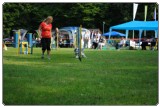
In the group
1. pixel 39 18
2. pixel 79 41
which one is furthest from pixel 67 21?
pixel 79 41

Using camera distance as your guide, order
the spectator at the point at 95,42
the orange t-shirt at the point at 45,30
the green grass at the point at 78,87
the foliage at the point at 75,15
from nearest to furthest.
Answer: the green grass at the point at 78,87 → the orange t-shirt at the point at 45,30 → the spectator at the point at 95,42 → the foliage at the point at 75,15

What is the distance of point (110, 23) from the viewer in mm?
45062

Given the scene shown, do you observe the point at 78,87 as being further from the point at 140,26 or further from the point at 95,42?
the point at 95,42

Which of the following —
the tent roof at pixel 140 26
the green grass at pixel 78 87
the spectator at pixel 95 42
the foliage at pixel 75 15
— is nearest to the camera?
the green grass at pixel 78 87

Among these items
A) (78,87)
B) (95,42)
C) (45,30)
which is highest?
(45,30)

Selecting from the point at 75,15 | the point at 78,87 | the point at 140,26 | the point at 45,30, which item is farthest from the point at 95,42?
the point at 78,87

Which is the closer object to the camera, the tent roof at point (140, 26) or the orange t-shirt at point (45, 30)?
the orange t-shirt at point (45, 30)

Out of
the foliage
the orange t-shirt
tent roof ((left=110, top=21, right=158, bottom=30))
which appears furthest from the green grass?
the foliage

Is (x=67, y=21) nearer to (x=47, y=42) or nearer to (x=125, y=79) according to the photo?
(x=47, y=42)

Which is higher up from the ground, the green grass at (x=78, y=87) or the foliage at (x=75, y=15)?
the foliage at (x=75, y=15)

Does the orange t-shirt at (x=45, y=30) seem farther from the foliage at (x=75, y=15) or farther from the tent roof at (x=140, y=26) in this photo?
the foliage at (x=75, y=15)

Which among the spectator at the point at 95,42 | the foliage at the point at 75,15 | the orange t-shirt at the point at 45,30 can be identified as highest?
the foliage at the point at 75,15

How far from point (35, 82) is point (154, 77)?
2076 millimetres

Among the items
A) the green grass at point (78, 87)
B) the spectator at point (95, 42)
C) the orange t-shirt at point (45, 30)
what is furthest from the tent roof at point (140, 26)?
the green grass at point (78, 87)
